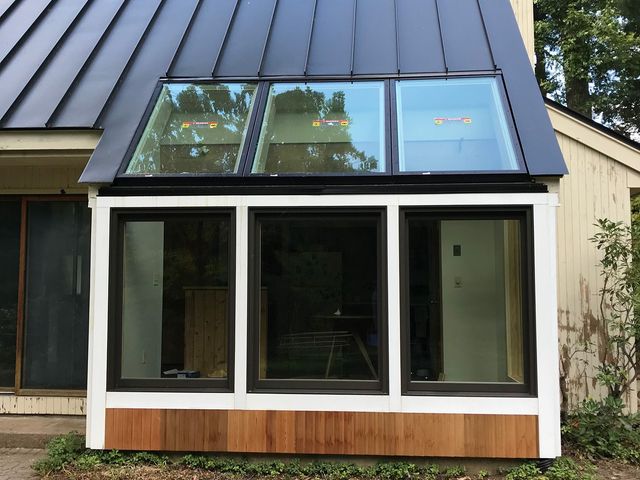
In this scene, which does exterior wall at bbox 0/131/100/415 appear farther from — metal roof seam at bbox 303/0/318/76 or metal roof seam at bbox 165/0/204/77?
metal roof seam at bbox 303/0/318/76

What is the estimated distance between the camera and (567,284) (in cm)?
520

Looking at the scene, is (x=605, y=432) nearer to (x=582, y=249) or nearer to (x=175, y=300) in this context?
(x=582, y=249)

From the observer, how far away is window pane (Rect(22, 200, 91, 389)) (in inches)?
212

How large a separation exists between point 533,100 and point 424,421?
283cm

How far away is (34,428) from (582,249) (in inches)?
228

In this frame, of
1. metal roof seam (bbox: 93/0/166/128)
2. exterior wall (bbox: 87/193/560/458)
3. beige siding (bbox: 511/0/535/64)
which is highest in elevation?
beige siding (bbox: 511/0/535/64)

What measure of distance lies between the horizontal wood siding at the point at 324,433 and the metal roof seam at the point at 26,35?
4071mm

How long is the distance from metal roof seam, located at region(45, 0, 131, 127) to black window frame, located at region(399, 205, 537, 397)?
3.30 metres

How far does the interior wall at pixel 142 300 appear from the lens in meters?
4.12

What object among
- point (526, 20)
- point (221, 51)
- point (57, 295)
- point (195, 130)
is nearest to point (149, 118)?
point (195, 130)

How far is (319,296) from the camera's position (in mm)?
4230

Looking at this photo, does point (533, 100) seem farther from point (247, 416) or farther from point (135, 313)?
point (135, 313)

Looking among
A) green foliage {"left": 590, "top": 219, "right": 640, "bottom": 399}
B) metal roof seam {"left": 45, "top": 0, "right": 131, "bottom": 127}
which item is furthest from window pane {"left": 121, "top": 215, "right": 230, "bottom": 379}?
green foliage {"left": 590, "top": 219, "right": 640, "bottom": 399}

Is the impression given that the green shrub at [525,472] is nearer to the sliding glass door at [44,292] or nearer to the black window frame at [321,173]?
the black window frame at [321,173]
